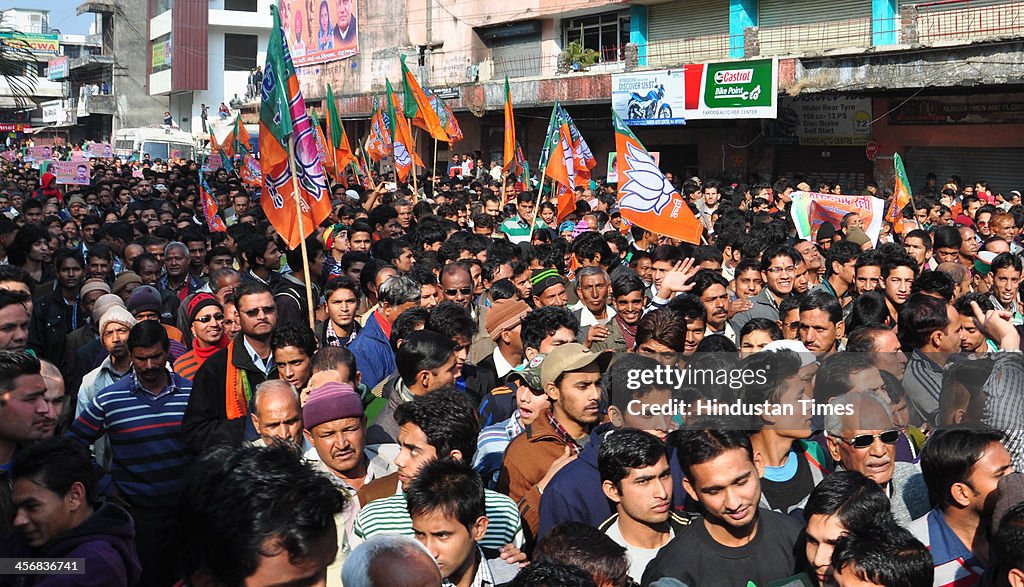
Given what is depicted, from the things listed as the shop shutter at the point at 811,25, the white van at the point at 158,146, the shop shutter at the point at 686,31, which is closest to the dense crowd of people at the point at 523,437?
the shop shutter at the point at 811,25

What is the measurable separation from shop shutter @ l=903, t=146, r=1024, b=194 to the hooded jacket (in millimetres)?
17768

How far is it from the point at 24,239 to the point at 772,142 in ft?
54.9

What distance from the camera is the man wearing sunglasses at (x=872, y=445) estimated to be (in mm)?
3646

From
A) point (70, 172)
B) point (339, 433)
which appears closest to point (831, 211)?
point (339, 433)

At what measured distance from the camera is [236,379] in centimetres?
486

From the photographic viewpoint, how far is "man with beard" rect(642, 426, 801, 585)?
3.16 metres

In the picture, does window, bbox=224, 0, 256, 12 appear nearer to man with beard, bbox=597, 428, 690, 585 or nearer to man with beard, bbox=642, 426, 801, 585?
man with beard, bbox=597, 428, 690, 585

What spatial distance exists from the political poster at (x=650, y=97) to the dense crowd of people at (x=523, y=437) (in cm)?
1367

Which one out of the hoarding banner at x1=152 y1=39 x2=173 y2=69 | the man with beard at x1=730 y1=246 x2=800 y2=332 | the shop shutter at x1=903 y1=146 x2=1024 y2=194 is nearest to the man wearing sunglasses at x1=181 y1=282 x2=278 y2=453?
the man with beard at x1=730 y1=246 x2=800 y2=332

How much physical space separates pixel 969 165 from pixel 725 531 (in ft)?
59.6

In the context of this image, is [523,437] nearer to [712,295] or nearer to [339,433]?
[339,433]

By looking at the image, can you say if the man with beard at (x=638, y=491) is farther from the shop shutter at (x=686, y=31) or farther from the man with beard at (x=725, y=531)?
the shop shutter at (x=686, y=31)

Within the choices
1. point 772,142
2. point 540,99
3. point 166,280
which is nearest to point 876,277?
point 166,280

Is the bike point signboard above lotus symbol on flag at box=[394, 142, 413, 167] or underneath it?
above
